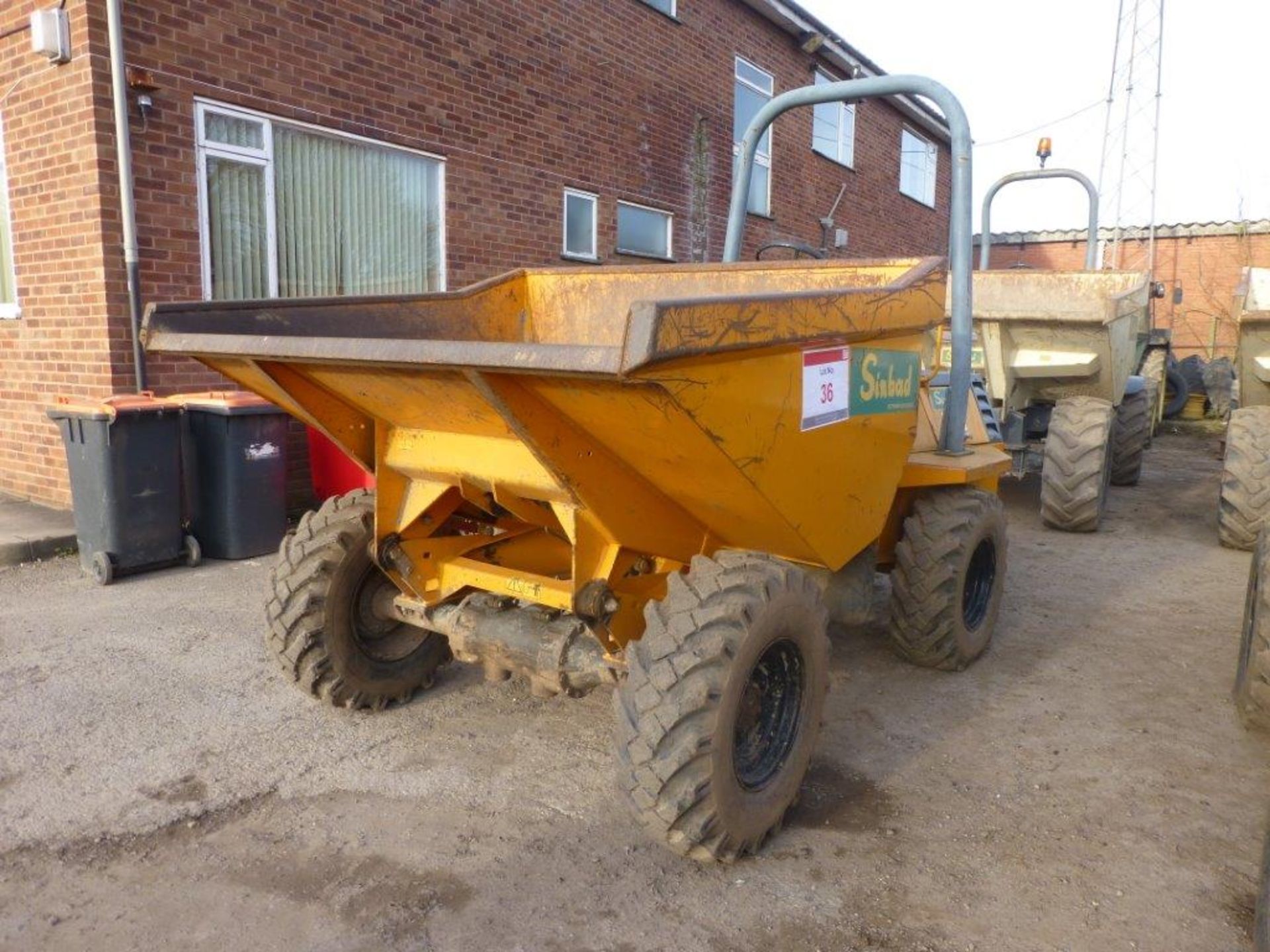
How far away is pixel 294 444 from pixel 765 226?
7.39 m

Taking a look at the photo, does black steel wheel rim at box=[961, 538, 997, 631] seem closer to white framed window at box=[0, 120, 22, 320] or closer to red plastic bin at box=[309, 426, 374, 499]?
red plastic bin at box=[309, 426, 374, 499]

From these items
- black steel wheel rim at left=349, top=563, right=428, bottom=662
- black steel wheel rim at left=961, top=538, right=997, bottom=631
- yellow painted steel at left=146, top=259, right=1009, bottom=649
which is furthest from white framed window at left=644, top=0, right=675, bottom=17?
black steel wheel rim at left=349, top=563, right=428, bottom=662

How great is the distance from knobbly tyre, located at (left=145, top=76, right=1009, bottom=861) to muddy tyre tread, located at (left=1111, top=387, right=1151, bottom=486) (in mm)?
5123

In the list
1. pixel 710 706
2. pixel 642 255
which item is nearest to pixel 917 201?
pixel 642 255

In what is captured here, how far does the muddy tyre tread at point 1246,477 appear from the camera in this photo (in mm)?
6105

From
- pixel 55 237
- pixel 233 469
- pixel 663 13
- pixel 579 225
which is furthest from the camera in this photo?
pixel 663 13

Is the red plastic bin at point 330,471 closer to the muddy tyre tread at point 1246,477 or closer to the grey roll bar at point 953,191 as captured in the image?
the grey roll bar at point 953,191

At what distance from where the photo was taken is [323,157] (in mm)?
6844

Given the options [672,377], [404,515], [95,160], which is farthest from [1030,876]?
[95,160]

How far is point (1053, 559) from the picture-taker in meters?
6.21

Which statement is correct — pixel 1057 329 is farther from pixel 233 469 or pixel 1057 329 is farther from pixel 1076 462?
pixel 233 469

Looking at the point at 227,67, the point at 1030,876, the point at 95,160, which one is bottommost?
the point at 1030,876

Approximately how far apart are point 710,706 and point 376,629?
5.31ft

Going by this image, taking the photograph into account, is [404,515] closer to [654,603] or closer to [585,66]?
[654,603]
